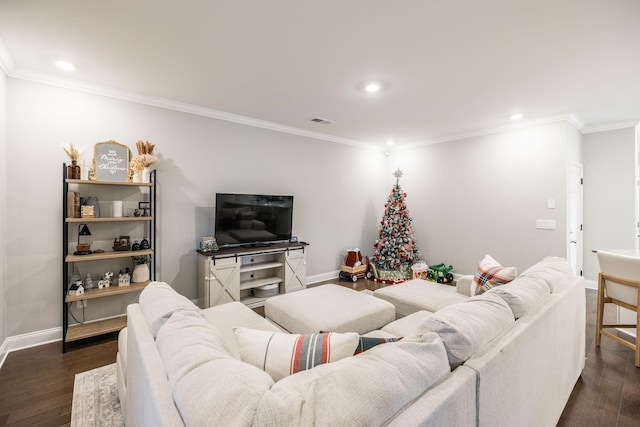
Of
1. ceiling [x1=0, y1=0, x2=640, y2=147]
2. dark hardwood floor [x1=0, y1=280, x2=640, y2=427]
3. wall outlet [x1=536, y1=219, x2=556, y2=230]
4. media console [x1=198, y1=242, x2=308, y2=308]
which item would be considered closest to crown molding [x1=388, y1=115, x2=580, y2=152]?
ceiling [x1=0, y1=0, x2=640, y2=147]

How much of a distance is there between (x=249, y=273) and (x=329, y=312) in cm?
213

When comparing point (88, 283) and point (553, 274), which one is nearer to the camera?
point (553, 274)

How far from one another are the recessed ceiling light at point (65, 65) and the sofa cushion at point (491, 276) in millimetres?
4038

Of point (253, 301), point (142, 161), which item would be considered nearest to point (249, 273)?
point (253, 301)

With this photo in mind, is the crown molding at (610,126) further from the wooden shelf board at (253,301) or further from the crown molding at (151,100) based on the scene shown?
the wooden shelf board at (253,301)

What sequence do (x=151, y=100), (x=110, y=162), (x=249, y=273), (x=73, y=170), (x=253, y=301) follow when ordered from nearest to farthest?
1. (x=73, y=170)
2. (x=110, y=162)
3. (x=151, y=100)
4. (x=253, y=301)
5. (x=249, y=273)

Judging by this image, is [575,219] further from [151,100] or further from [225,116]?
[151,100]

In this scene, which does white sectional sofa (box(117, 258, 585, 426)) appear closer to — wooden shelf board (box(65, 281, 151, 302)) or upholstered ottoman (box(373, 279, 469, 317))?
upholstered ottoman (box(373, 279, 469, 317))

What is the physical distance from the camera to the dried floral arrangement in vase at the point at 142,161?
10.2 ft

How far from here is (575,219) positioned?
4395mm

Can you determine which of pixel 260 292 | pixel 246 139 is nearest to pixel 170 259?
pixel 260 292

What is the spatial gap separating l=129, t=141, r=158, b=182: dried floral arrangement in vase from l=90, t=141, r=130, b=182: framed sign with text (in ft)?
0.24

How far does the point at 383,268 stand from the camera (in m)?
5.29

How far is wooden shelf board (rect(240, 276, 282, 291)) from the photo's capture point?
152 inches
